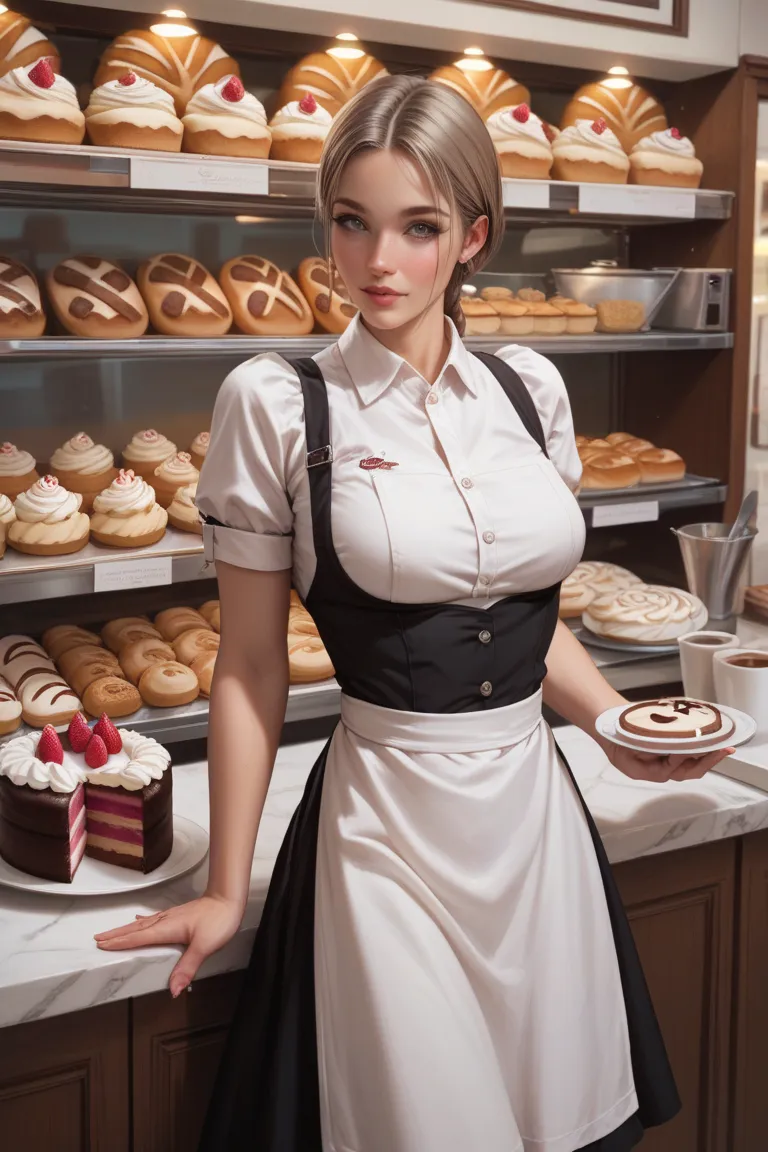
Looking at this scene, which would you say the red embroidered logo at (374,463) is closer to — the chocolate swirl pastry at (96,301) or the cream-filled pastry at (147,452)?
the chocolate swirl pastry at (96,301)

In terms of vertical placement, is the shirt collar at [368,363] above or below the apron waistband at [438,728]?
above

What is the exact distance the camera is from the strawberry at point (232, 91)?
2.13 meters

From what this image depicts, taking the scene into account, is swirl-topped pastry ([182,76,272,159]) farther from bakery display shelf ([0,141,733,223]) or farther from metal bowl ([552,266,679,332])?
metal bowl ([552,266,679,332])

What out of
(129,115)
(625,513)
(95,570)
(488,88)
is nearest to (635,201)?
(488,88)

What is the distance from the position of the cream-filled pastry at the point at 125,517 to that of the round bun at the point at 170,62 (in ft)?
2.39

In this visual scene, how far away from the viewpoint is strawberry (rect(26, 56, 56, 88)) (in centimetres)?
194

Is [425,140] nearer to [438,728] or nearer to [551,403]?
[551,403]

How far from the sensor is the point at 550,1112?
1297 millimetres

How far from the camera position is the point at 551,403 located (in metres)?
1.47

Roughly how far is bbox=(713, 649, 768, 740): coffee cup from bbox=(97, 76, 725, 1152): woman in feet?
1.99

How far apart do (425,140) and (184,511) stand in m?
1.18

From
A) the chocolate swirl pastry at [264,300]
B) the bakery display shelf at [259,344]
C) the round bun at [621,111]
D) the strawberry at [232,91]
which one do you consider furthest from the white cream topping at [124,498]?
the round bun at [621,111]

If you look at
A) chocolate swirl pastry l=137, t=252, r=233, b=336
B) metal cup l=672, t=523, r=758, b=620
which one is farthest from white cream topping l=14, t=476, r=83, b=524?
metal cup l=672, t=523, r=758, b=620

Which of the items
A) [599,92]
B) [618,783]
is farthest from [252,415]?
[599,92]
